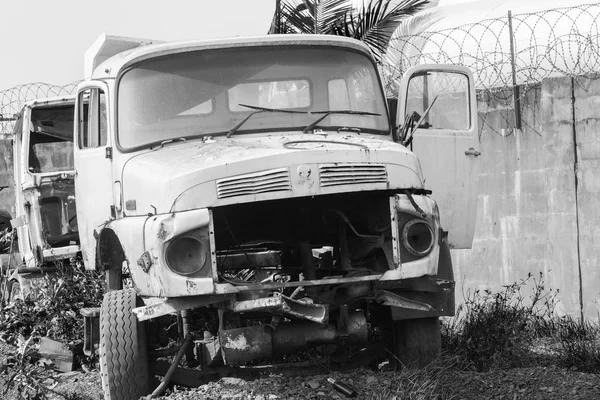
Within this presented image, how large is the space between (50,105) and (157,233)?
521 cm

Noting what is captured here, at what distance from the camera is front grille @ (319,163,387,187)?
5.92 m

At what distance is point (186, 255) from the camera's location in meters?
5.77

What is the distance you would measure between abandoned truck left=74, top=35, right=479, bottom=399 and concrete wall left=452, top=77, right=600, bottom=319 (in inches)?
104

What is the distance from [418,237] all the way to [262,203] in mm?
1046

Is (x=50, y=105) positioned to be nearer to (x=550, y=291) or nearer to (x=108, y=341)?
(x=108, y=341)

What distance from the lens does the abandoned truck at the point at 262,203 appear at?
19.2 ft

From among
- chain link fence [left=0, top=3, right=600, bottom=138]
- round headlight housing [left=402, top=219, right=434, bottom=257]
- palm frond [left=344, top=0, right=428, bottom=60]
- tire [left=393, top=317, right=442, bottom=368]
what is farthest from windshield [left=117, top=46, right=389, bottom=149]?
palm frond [left=344, top=0, right=428, bottom=60]

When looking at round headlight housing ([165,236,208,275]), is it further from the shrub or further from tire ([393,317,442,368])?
the shrub

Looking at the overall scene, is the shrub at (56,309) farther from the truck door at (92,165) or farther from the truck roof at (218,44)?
the truck roof at (218,44)

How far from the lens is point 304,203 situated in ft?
21.5

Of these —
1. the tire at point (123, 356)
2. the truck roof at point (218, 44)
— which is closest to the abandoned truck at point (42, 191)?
the truck roof at point (218, 44)

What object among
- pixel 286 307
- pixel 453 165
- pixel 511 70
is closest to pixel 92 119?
pixel 286 307

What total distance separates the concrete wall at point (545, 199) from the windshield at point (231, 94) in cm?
341

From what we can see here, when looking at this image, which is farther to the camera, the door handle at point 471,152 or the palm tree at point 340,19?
the palm tree at point 340,19
